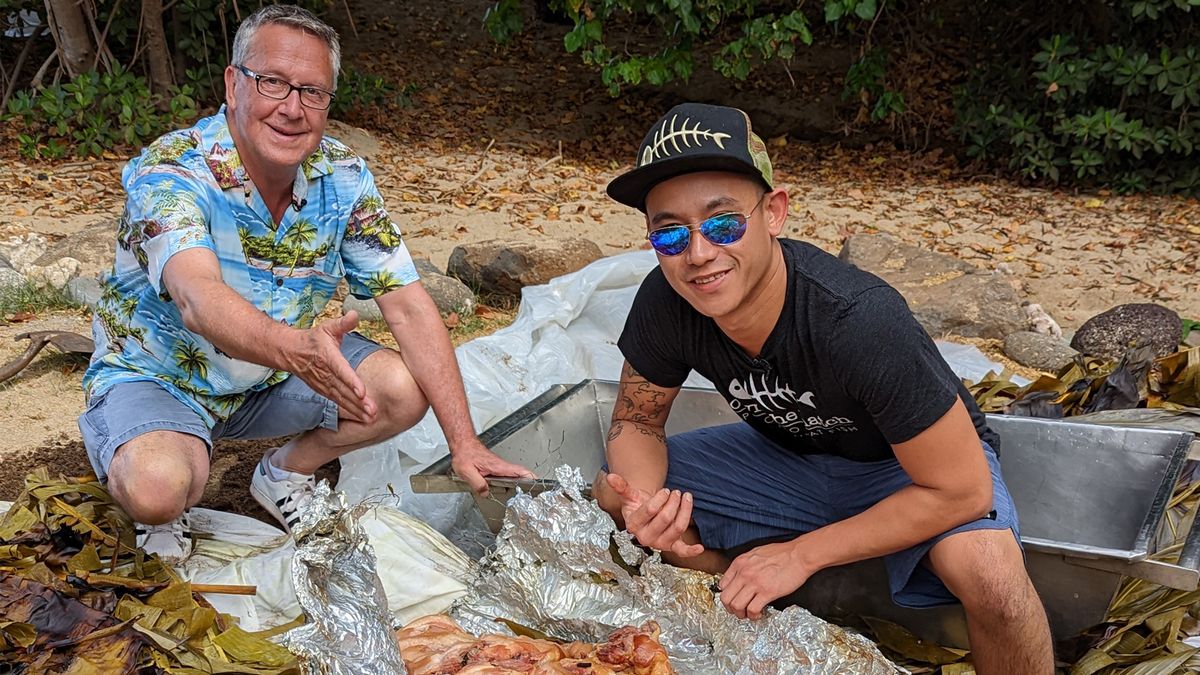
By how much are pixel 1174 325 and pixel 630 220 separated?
336 centimetres

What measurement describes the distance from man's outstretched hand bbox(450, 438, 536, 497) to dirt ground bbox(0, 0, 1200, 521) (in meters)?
1.07

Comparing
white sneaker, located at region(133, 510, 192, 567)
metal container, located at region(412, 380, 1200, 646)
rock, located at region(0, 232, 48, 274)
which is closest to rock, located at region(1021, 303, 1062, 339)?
metal container, located at region(412, 380, 1200, 646)

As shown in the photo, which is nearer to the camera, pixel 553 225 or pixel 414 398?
pixel 414 398

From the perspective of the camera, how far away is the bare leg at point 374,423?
2.90 m

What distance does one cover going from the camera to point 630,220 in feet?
22.9

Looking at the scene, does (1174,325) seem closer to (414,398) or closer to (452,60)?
(414,398)

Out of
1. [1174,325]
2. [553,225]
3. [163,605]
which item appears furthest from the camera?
[553,225]

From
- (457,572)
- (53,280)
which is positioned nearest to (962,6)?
(53,280)

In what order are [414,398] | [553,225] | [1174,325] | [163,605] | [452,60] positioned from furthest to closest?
1. [452,60]
2. [553,225]
3. [1174,325]
4. [414,398]
5. [163,605]

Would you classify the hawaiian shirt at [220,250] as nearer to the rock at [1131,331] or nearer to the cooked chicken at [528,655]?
the cooked chicken at [528,655]

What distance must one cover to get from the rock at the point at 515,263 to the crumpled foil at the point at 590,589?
2.93m

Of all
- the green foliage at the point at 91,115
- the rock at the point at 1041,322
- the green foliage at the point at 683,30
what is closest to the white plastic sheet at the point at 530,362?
the rock at the point at 1041,322

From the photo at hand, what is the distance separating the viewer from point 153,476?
2.51 m

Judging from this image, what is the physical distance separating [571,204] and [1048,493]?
4.89 meters
